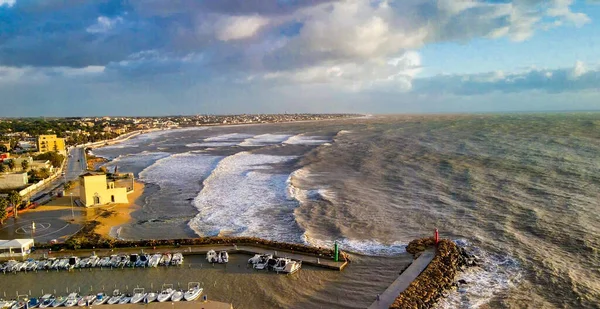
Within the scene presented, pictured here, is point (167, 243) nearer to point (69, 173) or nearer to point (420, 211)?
point (420, 211)

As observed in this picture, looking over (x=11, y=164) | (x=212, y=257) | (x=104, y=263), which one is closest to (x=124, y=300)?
(x=104, y=263)

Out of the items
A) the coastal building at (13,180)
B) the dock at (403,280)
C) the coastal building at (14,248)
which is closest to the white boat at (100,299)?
the coastal building at (14,248)

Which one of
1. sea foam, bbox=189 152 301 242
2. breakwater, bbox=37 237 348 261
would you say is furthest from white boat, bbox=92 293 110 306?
sea foam, bbox=189 152 301 242

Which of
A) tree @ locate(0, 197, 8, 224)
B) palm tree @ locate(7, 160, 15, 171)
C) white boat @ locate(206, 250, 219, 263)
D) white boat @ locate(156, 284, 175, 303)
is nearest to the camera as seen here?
white boat @ locate(156, 284, 175, 303)

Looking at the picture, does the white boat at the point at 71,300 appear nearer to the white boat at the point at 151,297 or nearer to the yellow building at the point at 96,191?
the white boat at the point at 151,297

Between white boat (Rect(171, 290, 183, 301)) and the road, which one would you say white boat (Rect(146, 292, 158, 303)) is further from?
the road

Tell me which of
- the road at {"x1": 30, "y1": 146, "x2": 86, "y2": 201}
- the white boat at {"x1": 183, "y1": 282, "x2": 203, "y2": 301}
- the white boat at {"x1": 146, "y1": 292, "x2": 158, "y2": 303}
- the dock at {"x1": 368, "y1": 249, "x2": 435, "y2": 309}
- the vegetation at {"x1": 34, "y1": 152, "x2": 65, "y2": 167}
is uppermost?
the vegetation at {"x1": 34, "y1": 152, "x2": 65, "y2": 167}
